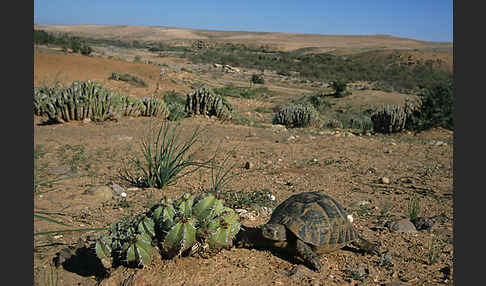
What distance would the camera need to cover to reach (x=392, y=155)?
706cm

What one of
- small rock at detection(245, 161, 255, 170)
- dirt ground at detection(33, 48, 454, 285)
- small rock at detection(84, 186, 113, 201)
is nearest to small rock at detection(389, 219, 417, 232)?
dirt ground at detection(33, 48, 454, 285)

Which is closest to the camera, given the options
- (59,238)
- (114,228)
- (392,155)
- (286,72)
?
(114,228)

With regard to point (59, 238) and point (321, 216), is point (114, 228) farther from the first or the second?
point (321, 216)

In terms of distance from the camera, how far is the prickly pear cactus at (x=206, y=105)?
11203mm

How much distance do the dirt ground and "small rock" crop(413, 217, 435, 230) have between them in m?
0.06

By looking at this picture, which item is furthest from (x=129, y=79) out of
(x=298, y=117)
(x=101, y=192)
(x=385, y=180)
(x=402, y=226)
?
(x=402, y=226)

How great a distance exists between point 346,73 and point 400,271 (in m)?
41.0

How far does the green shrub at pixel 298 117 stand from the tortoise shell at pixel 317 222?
8.66 metres

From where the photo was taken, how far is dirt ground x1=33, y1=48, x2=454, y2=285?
2760mm

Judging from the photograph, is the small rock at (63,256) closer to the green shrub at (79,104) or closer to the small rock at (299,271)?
the small rock at (299,271)

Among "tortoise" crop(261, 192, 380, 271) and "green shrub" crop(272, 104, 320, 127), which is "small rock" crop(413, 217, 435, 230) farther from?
"green shrub" crop(272, 104, 320, 127)

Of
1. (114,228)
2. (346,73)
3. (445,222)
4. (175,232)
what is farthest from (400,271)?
(346,73)

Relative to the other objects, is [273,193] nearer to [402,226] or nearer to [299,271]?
[402,226]

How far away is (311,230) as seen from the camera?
297cm
